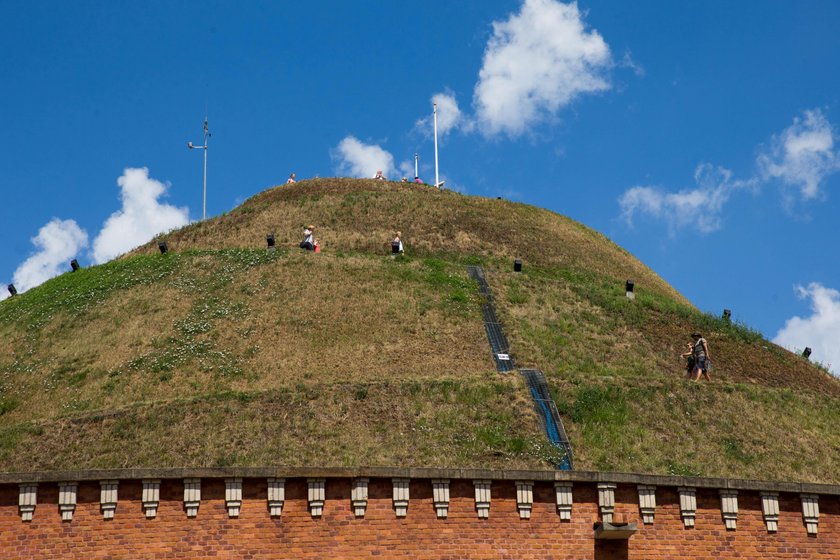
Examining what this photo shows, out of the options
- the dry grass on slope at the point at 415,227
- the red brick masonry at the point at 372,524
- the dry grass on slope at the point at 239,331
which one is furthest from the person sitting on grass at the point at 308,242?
the red brick masonry at the point at 372,524

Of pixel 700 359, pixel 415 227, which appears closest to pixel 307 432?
pixel 700 359

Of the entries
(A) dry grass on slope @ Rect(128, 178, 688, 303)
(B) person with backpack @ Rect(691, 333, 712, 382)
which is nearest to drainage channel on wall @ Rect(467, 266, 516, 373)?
(A) dry grass on slope @ Rect(128, 178, 688, 303)

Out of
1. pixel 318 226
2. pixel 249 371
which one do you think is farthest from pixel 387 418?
pixel 318 226

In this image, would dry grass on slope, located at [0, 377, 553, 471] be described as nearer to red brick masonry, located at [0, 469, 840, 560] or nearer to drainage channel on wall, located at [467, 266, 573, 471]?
drainage channel on wall, located at [467, 266, 573, 471]

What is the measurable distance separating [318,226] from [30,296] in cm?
1595

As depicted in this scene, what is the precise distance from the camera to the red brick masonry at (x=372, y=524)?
48.8 feet

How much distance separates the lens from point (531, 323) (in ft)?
138

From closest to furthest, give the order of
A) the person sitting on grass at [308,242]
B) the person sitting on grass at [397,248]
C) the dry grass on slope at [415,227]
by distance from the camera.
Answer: the person sitting on grass at [308,242] < the person sitting on grass at [397,248] < the dry grass on slope at [415,227]

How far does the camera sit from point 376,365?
1430 inches

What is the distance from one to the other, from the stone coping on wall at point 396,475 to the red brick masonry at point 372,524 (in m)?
0.02

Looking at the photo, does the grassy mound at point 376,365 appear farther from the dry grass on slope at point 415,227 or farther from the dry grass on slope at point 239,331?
the dry grass on slope at point 415,227

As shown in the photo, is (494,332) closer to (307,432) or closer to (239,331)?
(239,331)

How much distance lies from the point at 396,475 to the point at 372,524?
85 centimetres

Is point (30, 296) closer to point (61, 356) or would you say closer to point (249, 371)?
point (61, 356)
